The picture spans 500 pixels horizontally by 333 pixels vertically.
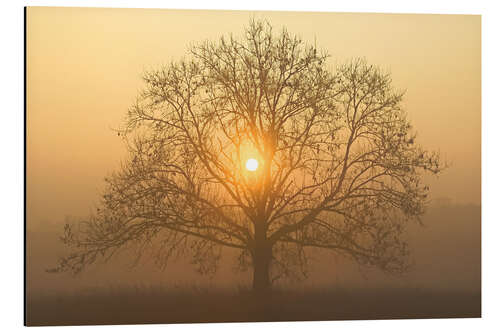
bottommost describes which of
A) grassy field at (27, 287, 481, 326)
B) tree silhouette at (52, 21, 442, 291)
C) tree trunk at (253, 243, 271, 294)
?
grassy field at (27, 287, 481, 326)

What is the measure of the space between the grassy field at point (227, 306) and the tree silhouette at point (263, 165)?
0.91 ft

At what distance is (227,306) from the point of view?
7.38 meters

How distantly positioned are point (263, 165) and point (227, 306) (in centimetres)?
139

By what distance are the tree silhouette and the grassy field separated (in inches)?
10.9

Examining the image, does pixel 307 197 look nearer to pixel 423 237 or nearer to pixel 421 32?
pixel 423 237

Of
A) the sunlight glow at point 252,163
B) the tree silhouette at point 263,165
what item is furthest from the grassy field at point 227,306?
the sunlight glow at point 252,163

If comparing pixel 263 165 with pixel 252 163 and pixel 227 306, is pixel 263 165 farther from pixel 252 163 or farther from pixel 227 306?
pixel 227 306

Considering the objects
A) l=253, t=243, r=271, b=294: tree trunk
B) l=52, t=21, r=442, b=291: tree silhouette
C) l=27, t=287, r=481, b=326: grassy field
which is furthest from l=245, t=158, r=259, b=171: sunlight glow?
l=27, t=287, r=481, b=326: grassy field

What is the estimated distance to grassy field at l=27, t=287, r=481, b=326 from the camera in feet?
23.9

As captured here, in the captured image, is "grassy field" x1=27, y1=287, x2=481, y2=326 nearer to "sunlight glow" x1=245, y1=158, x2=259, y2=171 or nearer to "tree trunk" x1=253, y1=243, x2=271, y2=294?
"tree trunk" x1=253, y1=243, x2=271, y2=294

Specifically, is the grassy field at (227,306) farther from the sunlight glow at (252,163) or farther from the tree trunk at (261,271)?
Answer: the sunlight glow at (252,163)

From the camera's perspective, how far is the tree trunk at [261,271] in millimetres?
7363

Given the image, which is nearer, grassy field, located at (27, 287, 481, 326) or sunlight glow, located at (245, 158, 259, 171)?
grassy field, located at (27, 287, 481, 326)

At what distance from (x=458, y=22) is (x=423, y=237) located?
7.04 ft
